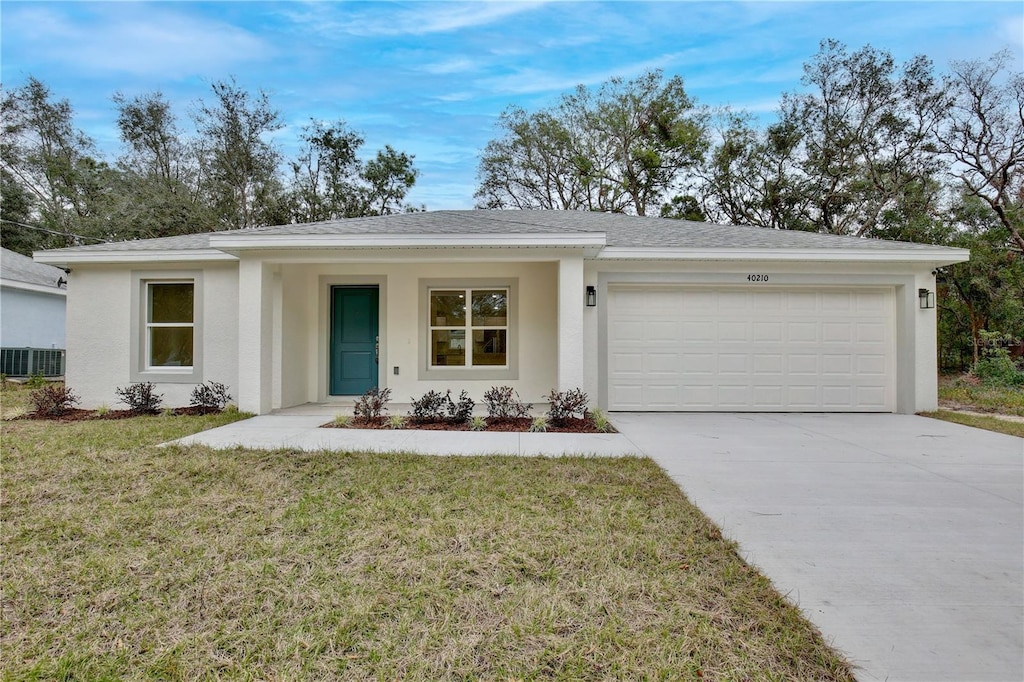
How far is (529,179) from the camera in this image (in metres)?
22.4

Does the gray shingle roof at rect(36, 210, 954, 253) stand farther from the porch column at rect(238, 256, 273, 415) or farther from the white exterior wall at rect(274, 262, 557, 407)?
the white exterior wall at rect(274, 262, 557, 407)

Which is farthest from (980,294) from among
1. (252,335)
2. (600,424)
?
(252,335)

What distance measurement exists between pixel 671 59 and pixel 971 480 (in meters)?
19.4

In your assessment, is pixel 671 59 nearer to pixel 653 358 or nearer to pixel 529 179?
pixel 529 179

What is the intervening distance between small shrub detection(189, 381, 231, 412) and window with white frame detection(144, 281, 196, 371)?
0.80 meters

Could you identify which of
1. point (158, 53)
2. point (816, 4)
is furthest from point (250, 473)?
point (816, 4)

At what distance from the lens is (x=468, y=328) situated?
9375mm

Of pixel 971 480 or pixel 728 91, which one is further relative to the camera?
pixel 728 91

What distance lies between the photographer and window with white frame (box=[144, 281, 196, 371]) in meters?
8.65

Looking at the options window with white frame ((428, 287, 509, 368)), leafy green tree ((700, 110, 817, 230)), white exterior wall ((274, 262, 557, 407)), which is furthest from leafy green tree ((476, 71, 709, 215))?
window with white frame ((428, 287, 509, 368))

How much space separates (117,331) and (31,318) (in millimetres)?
8580

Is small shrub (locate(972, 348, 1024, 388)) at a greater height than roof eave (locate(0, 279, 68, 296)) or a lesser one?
lesser

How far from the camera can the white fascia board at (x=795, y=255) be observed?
8.16 metres

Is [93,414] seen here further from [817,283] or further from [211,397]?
[817,283]
